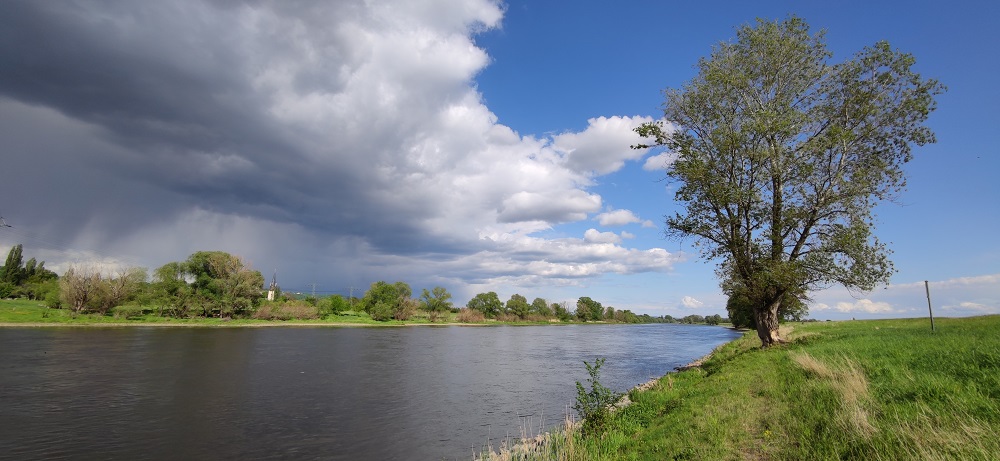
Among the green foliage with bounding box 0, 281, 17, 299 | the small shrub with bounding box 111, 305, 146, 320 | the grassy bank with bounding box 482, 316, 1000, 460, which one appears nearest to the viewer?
the grassy bank with bounding box 482, 316, 1000, 460

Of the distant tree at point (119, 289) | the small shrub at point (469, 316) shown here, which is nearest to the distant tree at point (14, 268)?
the distant tree at point (119, 289)

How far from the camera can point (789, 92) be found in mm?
27734

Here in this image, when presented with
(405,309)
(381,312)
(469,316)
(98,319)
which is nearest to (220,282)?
(98,319)

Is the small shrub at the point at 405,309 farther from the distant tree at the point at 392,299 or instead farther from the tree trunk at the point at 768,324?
the tree trunk at the point at 768,324

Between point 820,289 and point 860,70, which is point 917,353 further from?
point 860,70

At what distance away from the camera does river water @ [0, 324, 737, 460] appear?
1636cm

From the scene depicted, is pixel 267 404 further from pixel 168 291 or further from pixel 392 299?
pixel 392 299

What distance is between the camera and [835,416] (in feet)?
31.4

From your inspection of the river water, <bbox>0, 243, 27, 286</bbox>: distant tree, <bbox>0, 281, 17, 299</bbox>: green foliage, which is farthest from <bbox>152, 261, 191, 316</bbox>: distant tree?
the river water

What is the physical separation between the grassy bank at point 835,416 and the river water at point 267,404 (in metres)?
5.80

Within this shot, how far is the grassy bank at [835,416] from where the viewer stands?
25.4 ft

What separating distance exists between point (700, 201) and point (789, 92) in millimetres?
8933

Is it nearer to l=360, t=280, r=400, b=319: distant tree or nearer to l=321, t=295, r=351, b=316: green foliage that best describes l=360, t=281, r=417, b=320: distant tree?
l=360, t=280, r=400, b=319: distant tree

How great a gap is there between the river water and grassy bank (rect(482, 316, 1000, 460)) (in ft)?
19.0
